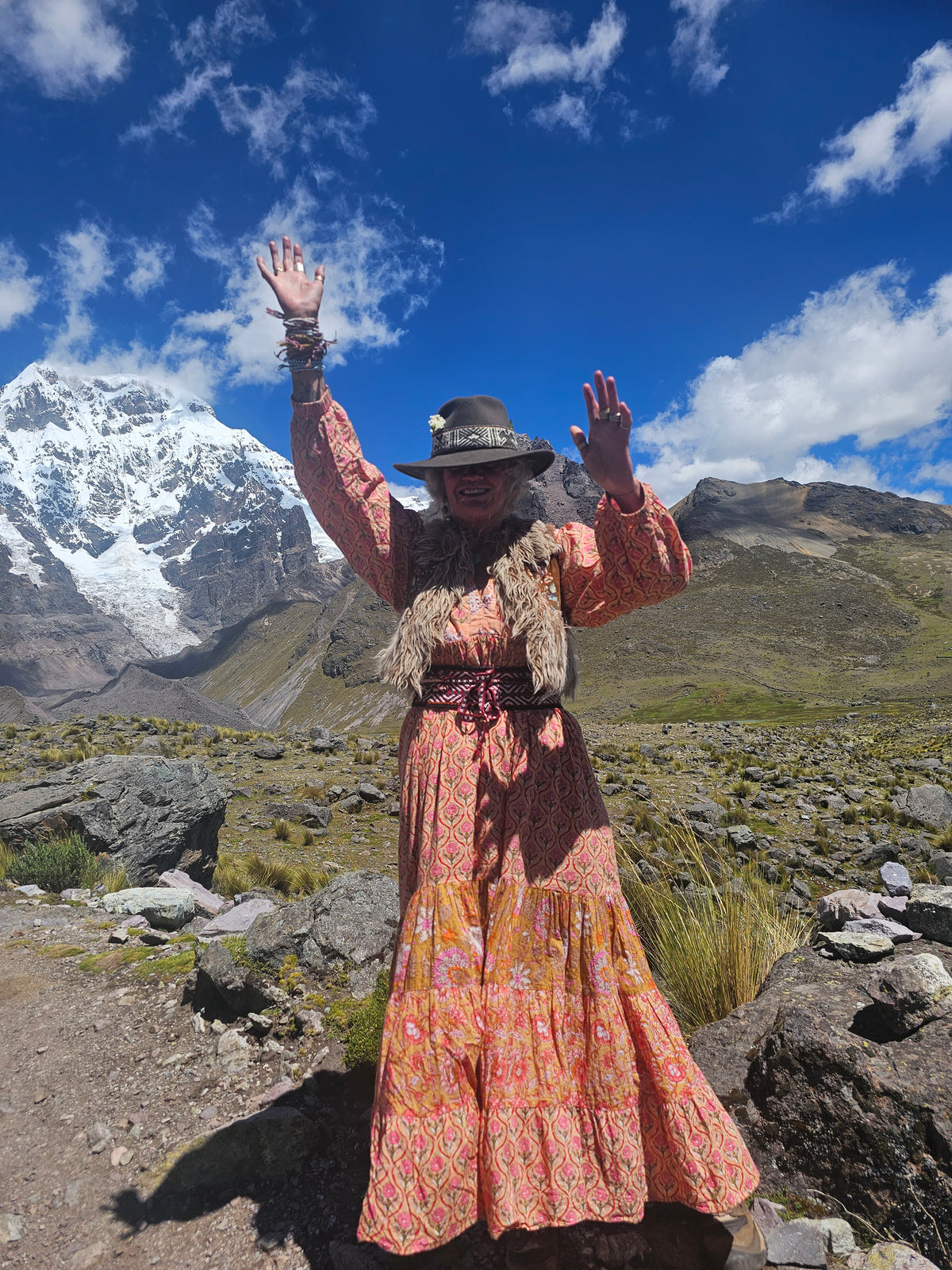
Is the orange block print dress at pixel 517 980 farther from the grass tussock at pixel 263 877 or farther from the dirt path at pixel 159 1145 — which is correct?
the grass tussock at pixel 263 877

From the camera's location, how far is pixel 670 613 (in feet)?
284

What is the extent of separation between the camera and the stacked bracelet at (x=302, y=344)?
261 centimetres

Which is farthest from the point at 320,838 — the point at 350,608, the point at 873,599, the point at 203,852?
the point at 350,608

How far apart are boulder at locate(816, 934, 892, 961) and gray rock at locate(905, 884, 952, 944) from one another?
9.4 inches

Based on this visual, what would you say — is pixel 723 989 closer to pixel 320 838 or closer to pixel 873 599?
pixel 320 838

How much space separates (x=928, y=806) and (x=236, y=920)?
9.97m

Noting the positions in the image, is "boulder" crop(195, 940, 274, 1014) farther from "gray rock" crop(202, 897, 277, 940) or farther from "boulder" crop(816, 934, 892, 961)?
"boulder" crop(816, 934, 892, 961)

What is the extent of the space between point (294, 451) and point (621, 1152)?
9.22ft

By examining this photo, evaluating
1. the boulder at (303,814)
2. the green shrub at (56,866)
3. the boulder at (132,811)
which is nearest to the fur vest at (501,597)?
the green shrub at (56,866)

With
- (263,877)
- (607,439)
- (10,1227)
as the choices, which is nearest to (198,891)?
(263,877)

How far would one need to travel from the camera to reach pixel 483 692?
2.60 m

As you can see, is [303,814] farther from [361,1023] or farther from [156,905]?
[361,1023]

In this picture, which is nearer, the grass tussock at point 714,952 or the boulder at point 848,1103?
the boulder at point 848,1103

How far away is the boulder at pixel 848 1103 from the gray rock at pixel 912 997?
38 millimetres
